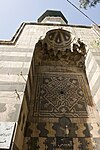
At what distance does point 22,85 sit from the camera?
337cm

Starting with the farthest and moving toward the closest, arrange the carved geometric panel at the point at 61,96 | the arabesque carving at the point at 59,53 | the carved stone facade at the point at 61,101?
the arabesque carving at the point at 59,53 < the carved geometric panel at the point at 61,96 < the carved stone facade at the point at 61,101

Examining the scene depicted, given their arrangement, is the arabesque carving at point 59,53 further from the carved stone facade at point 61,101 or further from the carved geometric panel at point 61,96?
the carved geometric panel at point 61,96

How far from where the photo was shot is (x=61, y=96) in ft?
14.1

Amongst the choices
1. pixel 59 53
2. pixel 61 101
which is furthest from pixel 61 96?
pixel 59 53

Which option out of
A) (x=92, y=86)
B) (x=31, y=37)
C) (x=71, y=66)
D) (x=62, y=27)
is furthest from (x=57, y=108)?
(x=62, y=27)

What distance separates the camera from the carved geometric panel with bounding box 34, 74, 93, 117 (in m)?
3.90

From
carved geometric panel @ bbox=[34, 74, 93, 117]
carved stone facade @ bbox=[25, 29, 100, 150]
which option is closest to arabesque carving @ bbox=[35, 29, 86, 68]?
carved stone facade @ bbox=[25, 29, 100, 150]

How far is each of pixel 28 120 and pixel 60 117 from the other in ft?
2.00

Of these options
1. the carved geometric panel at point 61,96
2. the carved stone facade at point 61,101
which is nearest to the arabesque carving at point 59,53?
the carved stone facade at point 61,101

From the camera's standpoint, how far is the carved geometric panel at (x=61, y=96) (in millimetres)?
3898

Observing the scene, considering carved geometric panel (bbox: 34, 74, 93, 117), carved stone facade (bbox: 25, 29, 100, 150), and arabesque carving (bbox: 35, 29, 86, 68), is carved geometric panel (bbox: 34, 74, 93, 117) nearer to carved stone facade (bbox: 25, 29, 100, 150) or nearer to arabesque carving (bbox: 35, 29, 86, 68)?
carved stone facade (bbox: 25, 29, 100, 150)

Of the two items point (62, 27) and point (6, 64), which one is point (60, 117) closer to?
point (6, 64)

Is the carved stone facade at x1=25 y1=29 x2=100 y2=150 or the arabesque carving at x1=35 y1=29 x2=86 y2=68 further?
the arabesque carving at x1=35 y1=29 x2=86 y2=68

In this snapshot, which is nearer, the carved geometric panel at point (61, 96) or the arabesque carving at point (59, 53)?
the carved geometric panel at point (61, 96)
